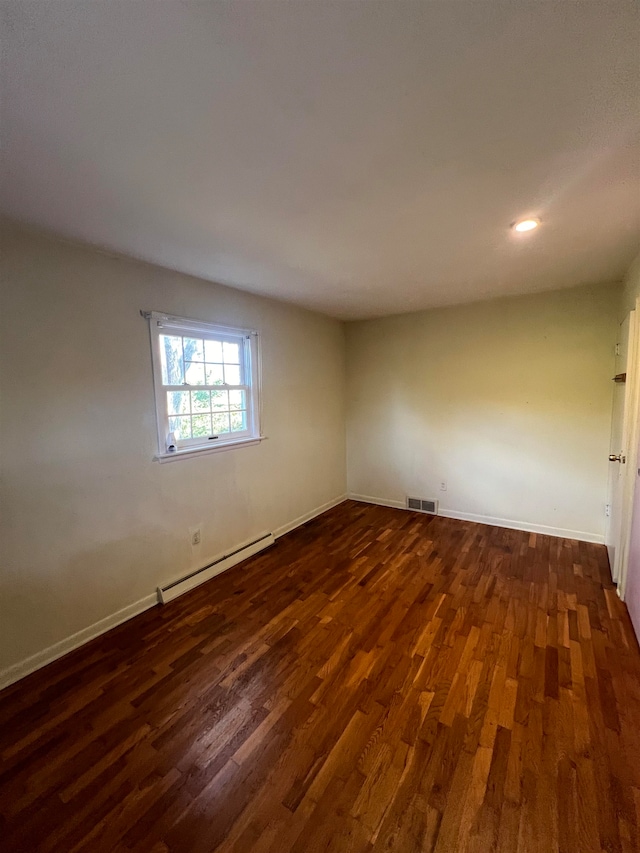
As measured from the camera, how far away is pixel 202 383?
2906 mm

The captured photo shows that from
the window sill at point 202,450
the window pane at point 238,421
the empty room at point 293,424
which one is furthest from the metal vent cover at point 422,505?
the window pane at point 238,421

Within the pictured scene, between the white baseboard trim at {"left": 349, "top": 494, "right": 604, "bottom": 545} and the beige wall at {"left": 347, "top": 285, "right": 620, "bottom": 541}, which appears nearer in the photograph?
the beige wall at {"left": 347, "top": 285, "right": 620, "bottom": 541}

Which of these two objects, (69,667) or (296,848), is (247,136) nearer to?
(296,848)

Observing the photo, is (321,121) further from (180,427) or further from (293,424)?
(293,424)

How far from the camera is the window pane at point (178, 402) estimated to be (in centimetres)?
267

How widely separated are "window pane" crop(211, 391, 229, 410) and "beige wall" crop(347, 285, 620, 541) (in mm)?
1981

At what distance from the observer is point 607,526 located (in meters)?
3.23

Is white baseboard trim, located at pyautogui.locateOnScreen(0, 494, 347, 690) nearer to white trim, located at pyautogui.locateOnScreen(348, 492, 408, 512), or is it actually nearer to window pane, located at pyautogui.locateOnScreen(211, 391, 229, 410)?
window pane, located at pyautogui.locateOnScreen(211, 391, 229, 410)

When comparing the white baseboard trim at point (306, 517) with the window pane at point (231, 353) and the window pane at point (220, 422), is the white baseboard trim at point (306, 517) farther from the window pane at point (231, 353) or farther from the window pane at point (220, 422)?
the window pane at point (231, 353)

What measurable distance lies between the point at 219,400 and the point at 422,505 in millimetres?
2707

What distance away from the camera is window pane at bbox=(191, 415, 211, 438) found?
2879 mm

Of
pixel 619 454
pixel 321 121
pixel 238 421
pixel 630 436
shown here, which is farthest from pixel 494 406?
pixel 321 121

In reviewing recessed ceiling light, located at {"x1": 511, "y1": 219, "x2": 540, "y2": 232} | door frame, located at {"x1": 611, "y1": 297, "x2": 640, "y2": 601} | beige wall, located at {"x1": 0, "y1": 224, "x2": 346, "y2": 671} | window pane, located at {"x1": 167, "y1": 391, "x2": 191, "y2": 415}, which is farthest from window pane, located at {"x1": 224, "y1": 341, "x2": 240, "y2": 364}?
door frame, located at {"x1": 611, "y1": 297, "x2": 640, "y2": 601}

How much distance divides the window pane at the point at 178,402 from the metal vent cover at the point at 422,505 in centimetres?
286
